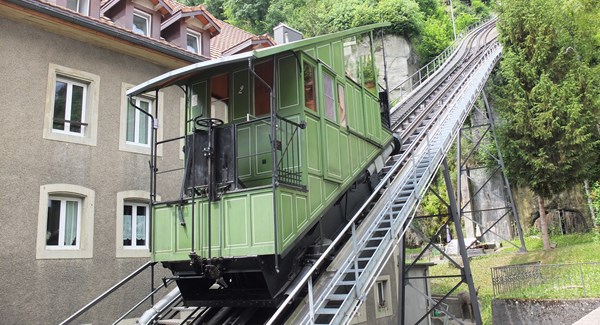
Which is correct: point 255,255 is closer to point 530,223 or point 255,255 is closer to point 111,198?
point 111,198

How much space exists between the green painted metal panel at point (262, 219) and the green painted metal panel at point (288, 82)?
1682 mm

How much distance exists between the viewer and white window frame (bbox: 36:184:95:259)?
9133 mm

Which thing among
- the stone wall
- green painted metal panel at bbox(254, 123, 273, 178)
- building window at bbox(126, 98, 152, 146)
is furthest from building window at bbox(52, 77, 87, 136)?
the stone wall

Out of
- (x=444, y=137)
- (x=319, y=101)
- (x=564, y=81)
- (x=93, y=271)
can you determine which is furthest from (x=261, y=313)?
(x=564, y=81)

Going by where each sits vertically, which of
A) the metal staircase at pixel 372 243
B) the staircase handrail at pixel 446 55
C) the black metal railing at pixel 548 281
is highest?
the staircase handrail at pixel 446 55

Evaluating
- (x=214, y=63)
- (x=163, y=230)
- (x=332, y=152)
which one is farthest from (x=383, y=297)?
(x=214, y=63)

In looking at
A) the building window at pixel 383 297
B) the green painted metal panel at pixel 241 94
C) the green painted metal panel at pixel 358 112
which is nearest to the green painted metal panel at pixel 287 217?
the green painted metal panel at pixel 241 94

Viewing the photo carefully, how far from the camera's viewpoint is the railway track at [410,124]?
22.6ft

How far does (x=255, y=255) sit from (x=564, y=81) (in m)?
19.7

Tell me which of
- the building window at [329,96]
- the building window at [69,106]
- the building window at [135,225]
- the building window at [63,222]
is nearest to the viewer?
the building window at [329,96]

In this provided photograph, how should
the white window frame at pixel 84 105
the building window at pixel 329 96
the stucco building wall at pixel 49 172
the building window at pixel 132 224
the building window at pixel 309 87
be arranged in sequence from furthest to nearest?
the building window at pixel 132 224
the white window frame at pixel 84 105
the stucco building wall at pixel 49 172
the building window at pixel 329 96
the building window at pixel 309 87

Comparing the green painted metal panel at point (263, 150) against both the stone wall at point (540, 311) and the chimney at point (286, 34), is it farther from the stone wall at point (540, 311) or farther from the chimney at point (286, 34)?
the chimney at point (286, 34)

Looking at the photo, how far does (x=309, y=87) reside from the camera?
7410 millimetres

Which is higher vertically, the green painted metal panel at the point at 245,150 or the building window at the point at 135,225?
the green painted metal panel at the point at 245,150
